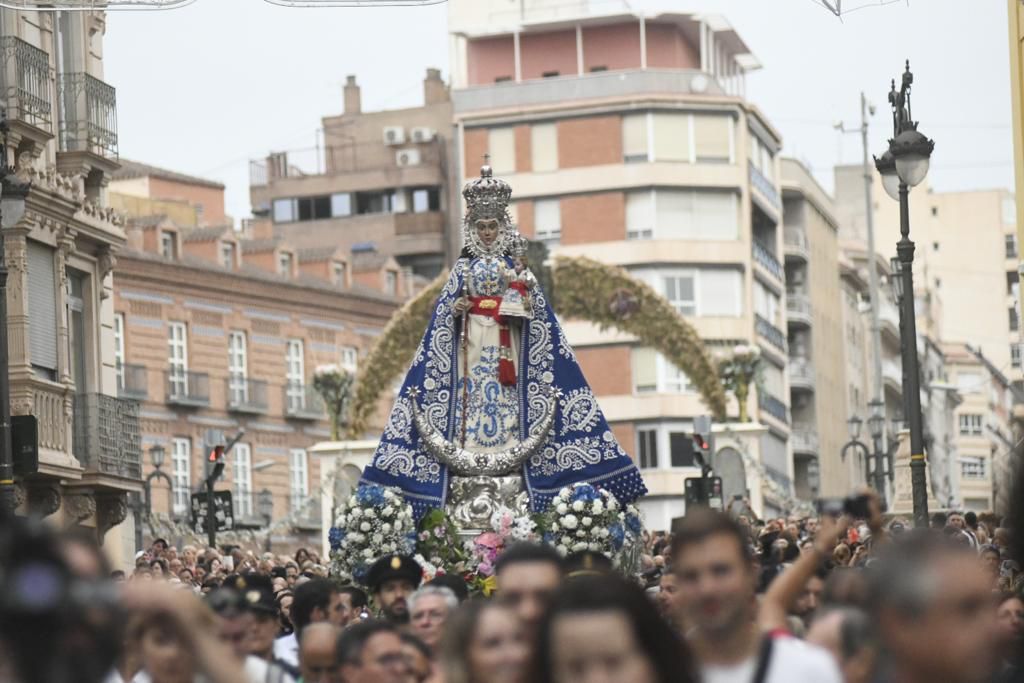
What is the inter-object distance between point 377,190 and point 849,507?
77202 millimetres

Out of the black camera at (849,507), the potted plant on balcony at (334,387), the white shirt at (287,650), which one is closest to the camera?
the black camera at (849,507)

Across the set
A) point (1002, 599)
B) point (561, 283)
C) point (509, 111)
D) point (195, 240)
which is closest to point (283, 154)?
point (509, 111)

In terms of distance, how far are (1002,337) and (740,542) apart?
421 ft

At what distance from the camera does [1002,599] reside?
37.0ft

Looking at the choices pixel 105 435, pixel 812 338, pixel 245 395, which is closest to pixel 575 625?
pixel 105 435

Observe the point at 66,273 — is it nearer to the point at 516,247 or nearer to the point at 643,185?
the point at 516,247

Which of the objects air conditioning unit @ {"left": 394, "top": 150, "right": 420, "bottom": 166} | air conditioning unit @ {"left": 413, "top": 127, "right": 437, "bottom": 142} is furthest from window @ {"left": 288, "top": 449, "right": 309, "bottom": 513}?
air conditioning unit @ {"left": 413, "top": 127, "right": 437, "bottom": 142}

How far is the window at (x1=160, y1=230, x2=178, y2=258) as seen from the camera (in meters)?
65.7

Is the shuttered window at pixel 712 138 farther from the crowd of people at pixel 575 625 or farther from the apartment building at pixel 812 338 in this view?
the crowd of people at pixel 575 625

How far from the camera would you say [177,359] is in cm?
6538

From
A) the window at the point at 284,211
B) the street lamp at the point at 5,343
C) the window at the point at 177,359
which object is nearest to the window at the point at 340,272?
the window at the point at 177,359

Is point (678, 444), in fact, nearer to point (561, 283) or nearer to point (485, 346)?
point (561, 283)

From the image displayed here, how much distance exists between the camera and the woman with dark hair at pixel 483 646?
24.1 feet

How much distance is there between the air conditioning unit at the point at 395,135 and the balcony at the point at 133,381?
74.6 feet
